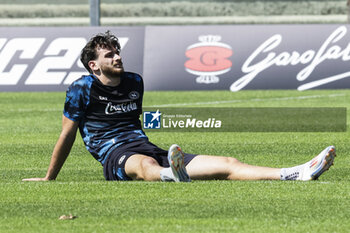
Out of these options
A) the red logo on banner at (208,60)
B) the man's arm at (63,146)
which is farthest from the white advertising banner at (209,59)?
the man's arm at (63,146)

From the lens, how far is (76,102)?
25.6ft

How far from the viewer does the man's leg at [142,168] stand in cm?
749

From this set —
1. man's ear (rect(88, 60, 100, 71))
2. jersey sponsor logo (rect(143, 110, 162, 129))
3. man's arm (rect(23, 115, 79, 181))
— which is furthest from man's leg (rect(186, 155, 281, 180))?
jersey sponsor logo (rect(143, 110, 162, 129))

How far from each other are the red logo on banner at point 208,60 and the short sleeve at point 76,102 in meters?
12.0

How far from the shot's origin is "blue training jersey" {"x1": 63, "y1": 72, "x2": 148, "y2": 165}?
786 centimetres

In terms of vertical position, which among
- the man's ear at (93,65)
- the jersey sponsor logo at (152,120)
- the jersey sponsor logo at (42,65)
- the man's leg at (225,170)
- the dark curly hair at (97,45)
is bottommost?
the jersey sponsor logo at (42,65)

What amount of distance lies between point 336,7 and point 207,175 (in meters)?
32.8

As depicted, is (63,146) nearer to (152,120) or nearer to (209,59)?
(152,120)

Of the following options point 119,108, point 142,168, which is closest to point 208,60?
point 119,108

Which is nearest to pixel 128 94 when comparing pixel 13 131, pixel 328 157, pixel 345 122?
pixel 328 157

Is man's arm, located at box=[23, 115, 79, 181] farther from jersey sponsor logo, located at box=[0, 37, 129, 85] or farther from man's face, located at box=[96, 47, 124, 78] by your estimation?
jersey sponsor logo, located at box=[0, 37, 129, 85]

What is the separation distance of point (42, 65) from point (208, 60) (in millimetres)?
3803

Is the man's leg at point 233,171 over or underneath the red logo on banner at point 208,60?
over

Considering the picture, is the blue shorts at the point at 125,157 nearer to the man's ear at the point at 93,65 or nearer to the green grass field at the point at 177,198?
the green grass field at the point at 177,198
